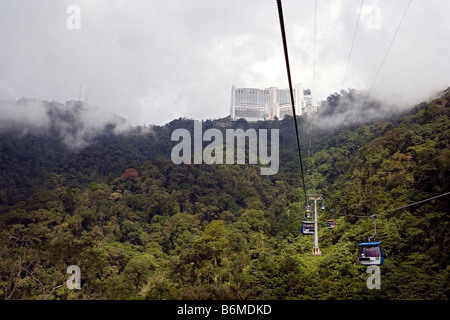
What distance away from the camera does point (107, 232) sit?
1277 inches

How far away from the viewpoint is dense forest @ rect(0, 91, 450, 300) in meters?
18.3

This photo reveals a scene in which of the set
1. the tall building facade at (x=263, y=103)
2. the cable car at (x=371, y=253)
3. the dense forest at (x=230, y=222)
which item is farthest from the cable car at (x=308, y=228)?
the tall building facade at (x=263, y=103)

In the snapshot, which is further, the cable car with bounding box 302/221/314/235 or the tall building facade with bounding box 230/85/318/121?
the tall building facade with bounding box 230/85/318/121

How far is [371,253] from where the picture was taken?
14148 mm

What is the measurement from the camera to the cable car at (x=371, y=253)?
46.1ft

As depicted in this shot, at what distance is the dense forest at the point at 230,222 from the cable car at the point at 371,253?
→ 191 cm

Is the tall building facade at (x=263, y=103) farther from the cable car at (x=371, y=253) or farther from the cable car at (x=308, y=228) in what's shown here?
the cable car at (x=371, y=253)

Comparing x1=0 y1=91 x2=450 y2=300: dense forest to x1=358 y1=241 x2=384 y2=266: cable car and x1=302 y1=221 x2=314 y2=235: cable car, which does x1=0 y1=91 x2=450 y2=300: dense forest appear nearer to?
x1=302 y1=221 x2=314 y2=235: cable car

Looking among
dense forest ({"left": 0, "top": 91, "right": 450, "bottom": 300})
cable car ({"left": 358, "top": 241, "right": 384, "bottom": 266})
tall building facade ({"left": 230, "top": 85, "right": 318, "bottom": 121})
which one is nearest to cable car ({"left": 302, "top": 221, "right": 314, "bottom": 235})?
dense forest ({"left": 0, "top": 91, "right": 450, "bottom": 300})

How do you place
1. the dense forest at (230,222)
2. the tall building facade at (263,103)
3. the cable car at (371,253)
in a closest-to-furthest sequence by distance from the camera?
1. the cable car at (371,253)
2. the dense forest at (230,222)
3. the tall building facade at (263,103)

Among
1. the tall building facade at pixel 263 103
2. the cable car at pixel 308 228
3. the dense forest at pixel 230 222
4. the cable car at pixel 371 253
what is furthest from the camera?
the tall building facade at pixel 263 103

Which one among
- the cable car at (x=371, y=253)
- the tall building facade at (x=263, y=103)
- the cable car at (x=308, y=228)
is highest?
the tall building facade at (x=263, y=103)

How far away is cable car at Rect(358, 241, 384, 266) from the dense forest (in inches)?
75.2

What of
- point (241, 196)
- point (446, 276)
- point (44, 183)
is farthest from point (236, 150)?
point (446, 276)
